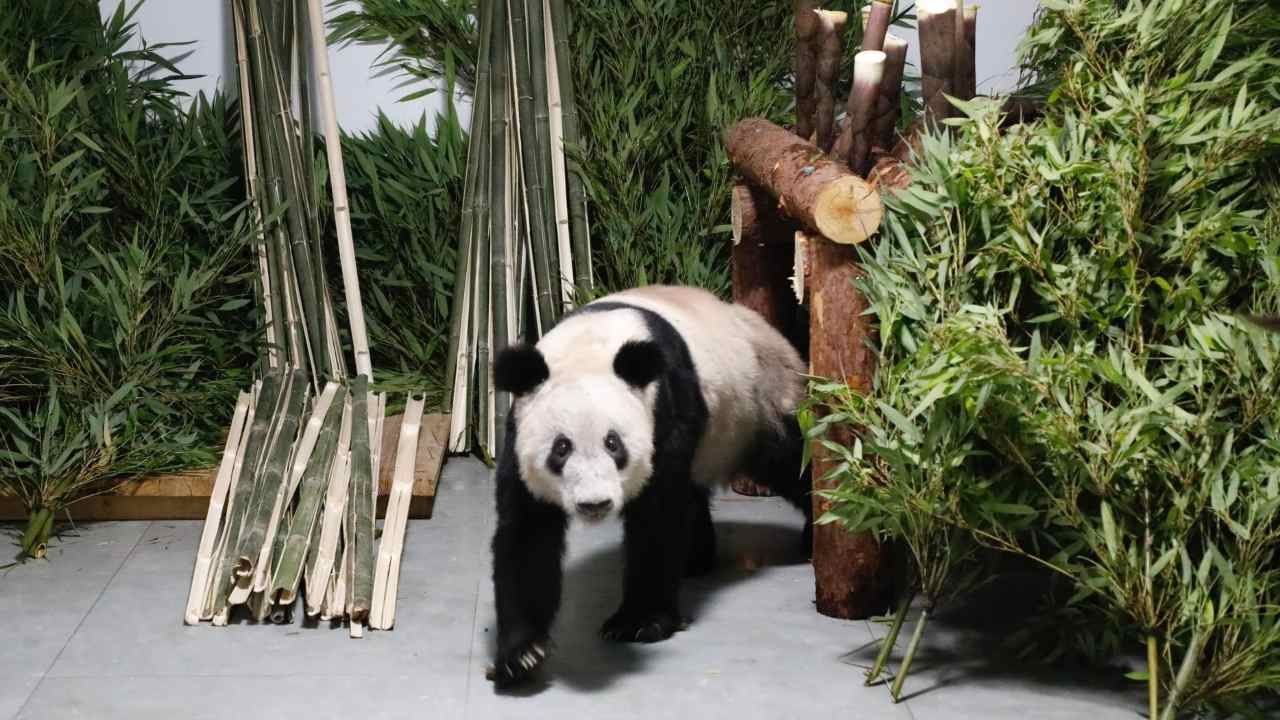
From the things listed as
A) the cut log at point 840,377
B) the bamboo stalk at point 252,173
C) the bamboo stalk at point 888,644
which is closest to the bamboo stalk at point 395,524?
the bamboo stalk at point 252,173

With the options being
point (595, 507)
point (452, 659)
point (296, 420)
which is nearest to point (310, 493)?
point (296, 420)

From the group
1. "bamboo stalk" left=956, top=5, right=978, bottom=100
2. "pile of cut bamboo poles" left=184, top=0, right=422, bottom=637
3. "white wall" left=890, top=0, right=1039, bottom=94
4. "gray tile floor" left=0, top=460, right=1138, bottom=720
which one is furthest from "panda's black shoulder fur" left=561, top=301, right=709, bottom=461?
"white wall" left=890, top=0, right=1039, bottom=94

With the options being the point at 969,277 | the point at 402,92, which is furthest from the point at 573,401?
the point at 402,92

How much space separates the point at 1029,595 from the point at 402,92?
2864mm

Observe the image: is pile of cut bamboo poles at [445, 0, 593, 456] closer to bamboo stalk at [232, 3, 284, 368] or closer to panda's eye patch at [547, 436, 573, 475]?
bamboo stalk at [232, 3, 284, 368]

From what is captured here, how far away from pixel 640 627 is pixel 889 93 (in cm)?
147

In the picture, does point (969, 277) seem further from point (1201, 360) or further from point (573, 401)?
point (573, 401)

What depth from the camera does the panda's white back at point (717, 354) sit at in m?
3.36

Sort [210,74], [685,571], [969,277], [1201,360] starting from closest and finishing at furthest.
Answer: [1201,360], [969,277], [685,571], [210,74]

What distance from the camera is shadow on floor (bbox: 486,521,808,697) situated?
3279 mm

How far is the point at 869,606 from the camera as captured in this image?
3559mm

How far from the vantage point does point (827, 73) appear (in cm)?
398

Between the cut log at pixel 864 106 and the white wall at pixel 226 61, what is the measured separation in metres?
2.07

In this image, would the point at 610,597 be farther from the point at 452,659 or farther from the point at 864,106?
the point at 864,106
